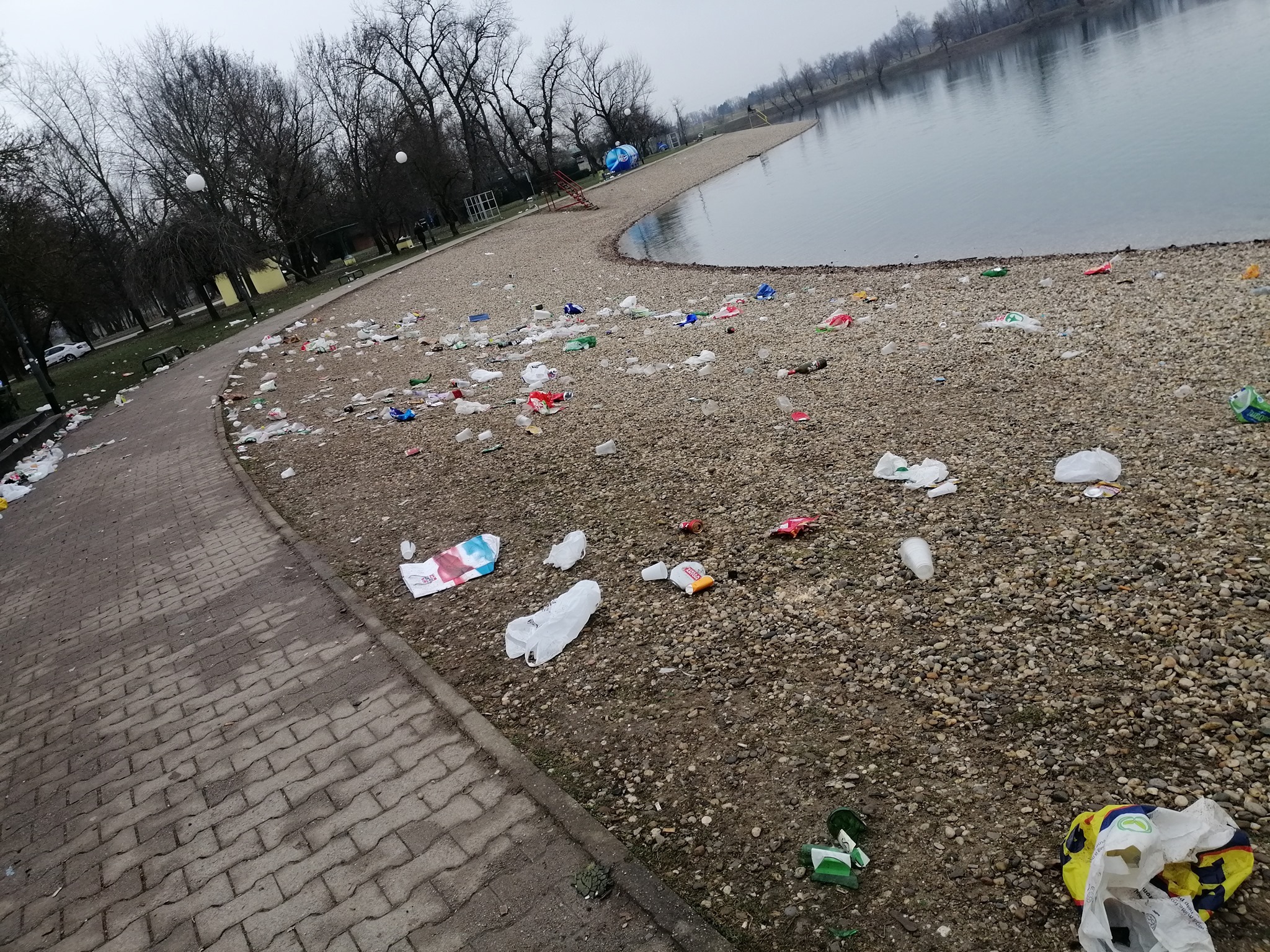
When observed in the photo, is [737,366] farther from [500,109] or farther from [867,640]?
[500,109]

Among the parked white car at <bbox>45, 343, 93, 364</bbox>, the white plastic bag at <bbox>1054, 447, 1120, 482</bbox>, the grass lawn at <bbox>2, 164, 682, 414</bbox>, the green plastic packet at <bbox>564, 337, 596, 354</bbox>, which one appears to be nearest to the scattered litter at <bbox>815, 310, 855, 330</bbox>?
the green plastic packet at <bbox>564, 337, 596, 354</bbox>

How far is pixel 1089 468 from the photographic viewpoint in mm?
4324

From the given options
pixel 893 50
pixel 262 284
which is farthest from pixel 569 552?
pixel 893 50

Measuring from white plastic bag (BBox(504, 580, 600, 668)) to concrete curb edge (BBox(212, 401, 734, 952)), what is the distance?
43cm

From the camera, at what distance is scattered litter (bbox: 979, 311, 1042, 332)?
6.94 meters

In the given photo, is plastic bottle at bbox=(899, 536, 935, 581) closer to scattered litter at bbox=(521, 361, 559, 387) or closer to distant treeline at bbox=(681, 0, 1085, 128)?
scattered litter at bbox=(521, 361, 559, 387)

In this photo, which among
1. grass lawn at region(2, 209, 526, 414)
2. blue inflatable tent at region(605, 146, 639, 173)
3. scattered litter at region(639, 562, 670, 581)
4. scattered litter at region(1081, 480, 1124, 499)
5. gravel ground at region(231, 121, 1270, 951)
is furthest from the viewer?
blue inflatable tent at region(605, 146, 639, 173)

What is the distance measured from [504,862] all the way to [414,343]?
39.1ft

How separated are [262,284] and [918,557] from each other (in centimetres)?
4140

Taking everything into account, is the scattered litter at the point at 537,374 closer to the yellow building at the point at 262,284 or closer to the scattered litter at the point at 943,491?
the scattered litter at the point at 943,491

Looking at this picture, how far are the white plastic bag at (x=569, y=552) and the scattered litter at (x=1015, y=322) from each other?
4.67 metres

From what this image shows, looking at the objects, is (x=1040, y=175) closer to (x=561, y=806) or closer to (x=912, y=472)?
(x=912, y=472)

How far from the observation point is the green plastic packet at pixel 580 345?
408 inches

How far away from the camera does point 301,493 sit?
7543 millimetres
